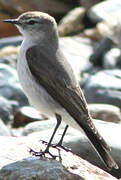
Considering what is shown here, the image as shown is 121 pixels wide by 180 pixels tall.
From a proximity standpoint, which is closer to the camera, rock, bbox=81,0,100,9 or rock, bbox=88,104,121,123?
rock, bbox=88,104,121,123

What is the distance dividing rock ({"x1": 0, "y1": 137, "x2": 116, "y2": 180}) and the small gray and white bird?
0.72 ft

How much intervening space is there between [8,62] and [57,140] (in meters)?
5.88

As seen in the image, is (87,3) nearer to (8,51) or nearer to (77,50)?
(77,50)

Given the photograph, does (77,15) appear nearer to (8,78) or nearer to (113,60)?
(113,60)

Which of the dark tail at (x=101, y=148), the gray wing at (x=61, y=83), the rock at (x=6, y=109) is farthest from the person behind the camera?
the rock at (x=6, y=109)

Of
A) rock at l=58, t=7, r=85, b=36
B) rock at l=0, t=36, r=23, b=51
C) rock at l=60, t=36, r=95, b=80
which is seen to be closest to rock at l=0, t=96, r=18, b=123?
rock at l=60, t=36, r=95, b=80

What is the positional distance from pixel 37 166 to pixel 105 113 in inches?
148

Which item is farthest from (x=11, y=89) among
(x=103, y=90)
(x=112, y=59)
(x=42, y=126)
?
(x=112, y=59)

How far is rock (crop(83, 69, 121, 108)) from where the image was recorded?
1055cm

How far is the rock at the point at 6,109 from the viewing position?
10016 mm

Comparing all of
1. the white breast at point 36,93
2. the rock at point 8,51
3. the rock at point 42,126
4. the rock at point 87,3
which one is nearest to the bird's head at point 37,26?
the white breast at point 36,93

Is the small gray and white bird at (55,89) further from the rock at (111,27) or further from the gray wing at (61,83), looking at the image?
the rock at (111,27)

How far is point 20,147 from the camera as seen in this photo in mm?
6586

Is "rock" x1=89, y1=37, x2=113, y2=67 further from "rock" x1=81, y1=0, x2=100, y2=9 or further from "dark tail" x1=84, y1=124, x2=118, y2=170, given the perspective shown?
"dark tail" x1=84, y1=124, x2=118, y2=170
